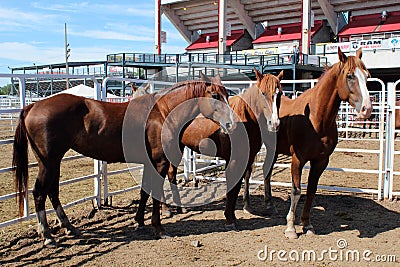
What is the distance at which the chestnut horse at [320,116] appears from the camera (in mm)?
4102

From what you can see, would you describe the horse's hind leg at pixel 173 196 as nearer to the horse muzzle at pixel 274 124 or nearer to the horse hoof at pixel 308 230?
the horse muzzle at pixel 274 124

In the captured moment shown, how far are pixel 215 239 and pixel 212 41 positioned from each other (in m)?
35.7

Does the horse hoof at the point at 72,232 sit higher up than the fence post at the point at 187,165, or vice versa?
the fence post at the point at 187,165

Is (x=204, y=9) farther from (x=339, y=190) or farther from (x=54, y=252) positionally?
(x=54, y=252)

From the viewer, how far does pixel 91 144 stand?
439cm

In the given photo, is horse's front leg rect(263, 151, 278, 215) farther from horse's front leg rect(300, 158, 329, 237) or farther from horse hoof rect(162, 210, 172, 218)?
horse hoof rect(162, 210, 172, 218)

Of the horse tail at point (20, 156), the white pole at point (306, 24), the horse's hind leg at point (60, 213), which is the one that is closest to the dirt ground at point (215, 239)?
the horse's hind leg at point (60, 213)

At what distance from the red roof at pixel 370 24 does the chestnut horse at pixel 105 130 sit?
28.1 m

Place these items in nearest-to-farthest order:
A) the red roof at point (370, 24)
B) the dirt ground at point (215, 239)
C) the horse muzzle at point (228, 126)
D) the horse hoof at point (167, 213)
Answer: the dirt ground at point (215, 239)
the horse muzzle at point (228, 126)
the horse hoof at point (167, 213)
the red roof at point (370, 24)

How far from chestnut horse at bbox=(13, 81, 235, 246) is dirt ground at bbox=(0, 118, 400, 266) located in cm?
29

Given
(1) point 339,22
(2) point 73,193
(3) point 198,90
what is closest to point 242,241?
(3) point 198,90

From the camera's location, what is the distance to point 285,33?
34000mm

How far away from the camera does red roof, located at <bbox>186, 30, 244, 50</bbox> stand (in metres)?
37.1

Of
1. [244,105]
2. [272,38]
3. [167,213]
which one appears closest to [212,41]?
[272,38]
